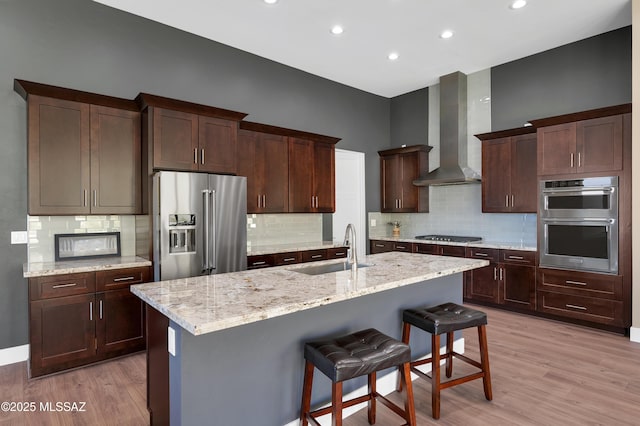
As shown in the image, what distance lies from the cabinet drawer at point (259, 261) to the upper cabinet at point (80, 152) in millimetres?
1312

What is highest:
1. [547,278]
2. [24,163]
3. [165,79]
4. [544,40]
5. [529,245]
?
[544,40]

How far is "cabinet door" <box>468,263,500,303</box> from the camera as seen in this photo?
4867mm

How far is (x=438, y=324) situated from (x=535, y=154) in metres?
3.41

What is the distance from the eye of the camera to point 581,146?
13.5ft

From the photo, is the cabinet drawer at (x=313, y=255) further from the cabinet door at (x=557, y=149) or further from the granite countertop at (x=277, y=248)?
the cabinet door at (x=557, y=149)

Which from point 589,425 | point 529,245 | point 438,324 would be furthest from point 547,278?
point 438,324

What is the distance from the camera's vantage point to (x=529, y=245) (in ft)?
15.8

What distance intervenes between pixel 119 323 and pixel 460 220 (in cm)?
490

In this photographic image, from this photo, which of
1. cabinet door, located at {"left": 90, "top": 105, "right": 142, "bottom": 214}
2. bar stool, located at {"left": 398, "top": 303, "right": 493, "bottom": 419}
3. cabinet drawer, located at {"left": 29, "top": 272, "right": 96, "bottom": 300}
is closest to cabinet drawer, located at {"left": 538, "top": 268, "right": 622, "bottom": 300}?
bar stool, located at {"left": 398, "top": 303, "right": 493, "bottom": 419}

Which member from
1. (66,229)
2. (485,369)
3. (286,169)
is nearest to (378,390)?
(485,369)

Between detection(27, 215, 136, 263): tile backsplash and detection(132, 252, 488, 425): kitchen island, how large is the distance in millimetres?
1966

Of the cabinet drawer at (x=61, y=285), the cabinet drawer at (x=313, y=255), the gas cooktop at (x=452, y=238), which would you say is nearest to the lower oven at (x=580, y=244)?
the gas cooktop at (x=452, y=238)

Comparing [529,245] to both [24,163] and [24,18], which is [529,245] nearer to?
[24,163]

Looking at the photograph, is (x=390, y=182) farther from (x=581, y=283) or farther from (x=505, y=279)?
(x=581, y=283)
